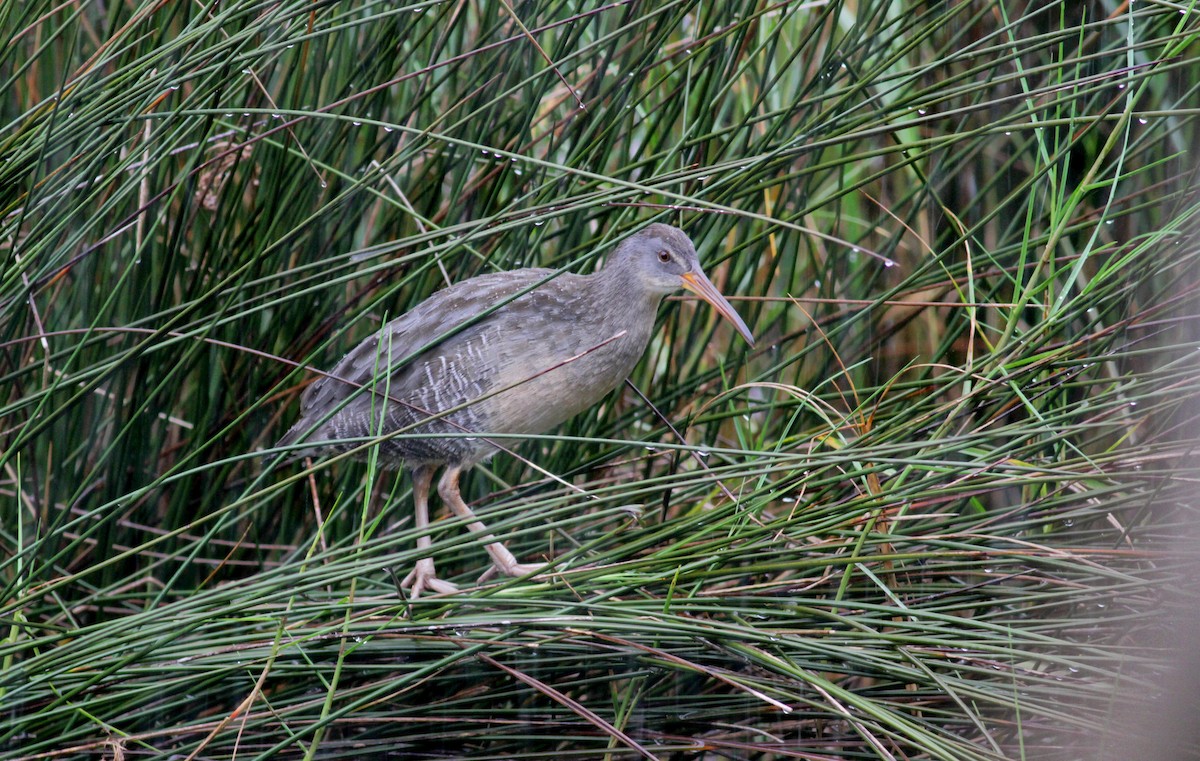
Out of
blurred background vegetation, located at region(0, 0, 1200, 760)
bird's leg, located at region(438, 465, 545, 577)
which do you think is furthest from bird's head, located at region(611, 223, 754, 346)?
bird's leg, located at region(438, 465, 545, 577)

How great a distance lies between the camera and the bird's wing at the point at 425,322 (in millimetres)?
3020

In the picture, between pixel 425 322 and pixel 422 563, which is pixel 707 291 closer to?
pixel 425 322

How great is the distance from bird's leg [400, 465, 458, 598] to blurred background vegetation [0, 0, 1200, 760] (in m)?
0.09

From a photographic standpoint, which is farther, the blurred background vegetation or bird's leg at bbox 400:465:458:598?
bird's leg at bbox 400:465:458:598

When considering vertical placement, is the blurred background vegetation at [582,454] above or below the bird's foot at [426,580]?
above

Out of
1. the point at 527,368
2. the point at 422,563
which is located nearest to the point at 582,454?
the point at 527,368

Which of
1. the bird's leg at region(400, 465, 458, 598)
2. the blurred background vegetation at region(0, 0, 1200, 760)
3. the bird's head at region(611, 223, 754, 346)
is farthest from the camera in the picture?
the bird's leg at region(400, 465, 458, 598)

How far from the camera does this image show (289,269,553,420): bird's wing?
3.02 m

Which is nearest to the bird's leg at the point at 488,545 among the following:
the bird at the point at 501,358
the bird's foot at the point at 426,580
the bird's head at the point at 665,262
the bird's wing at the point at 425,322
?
the bird at the point at 501,358

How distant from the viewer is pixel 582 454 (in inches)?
134

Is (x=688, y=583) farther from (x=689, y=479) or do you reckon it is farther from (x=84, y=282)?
(x=84, y=282)

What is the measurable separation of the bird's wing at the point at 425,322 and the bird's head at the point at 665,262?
226 millimetres

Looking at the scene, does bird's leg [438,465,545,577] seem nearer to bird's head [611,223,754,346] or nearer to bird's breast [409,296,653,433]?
bird's breast [409,296,653,433]

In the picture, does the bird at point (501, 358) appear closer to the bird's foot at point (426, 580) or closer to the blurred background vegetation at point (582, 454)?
the bird's foot at point (426, 580)
